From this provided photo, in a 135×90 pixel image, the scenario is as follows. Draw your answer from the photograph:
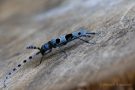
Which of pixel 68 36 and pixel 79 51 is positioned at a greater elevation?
pixel 68 36

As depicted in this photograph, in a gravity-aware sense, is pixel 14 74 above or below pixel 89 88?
above

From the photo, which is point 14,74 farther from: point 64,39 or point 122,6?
point 122,6

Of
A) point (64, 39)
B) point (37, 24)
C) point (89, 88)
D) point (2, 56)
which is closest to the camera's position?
point (89, 88)

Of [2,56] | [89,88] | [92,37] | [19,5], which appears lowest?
[89,88]

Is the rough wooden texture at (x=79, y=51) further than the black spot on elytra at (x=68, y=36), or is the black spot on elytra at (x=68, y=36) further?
the black spot on elytra at (x=68, y=36)

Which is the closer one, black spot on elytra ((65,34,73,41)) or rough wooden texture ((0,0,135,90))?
rough wooden texture ((0,0,135,90))

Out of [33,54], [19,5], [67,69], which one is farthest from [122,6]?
[19,5]

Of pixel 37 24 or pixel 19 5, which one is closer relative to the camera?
pixel 37 24

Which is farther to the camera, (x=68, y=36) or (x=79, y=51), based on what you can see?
(x=68, y=36)
